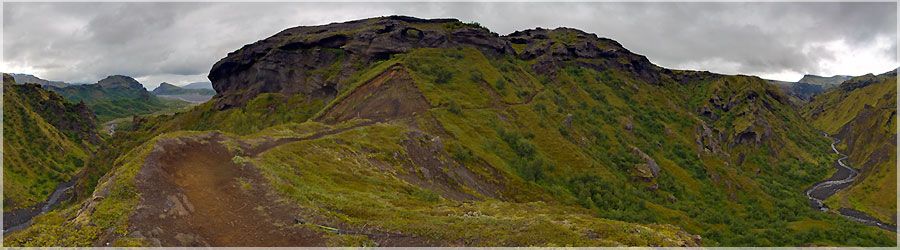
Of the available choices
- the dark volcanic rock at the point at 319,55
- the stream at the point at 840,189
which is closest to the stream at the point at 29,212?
the dark volcanic rock at the point at 319,55

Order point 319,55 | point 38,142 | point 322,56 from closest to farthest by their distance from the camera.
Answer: point 319,55
point 322,56
point 38,142

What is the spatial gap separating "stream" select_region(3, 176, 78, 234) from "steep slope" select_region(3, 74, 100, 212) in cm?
154

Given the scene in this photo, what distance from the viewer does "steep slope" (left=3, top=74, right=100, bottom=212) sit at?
10962cm

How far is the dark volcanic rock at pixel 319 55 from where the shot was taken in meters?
124

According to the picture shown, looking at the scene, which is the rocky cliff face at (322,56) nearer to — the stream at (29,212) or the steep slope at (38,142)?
the stream at (29,212)

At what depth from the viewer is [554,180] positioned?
218ft

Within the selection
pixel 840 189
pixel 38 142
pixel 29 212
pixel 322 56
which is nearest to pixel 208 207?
pixel 322 56

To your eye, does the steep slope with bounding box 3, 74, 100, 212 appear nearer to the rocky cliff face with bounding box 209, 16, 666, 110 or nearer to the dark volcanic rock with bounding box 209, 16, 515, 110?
the dark volcanic rock with bounding box 209, 16, 515, 110

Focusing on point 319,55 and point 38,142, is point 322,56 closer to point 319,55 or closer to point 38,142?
point 319,55

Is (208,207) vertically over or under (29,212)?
over

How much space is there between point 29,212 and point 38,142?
59.2 meters

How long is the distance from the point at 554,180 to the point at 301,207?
170ft

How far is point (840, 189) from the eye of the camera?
150 metres

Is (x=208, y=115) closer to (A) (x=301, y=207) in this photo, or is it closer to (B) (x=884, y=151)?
(A) (x=301, y=207)
